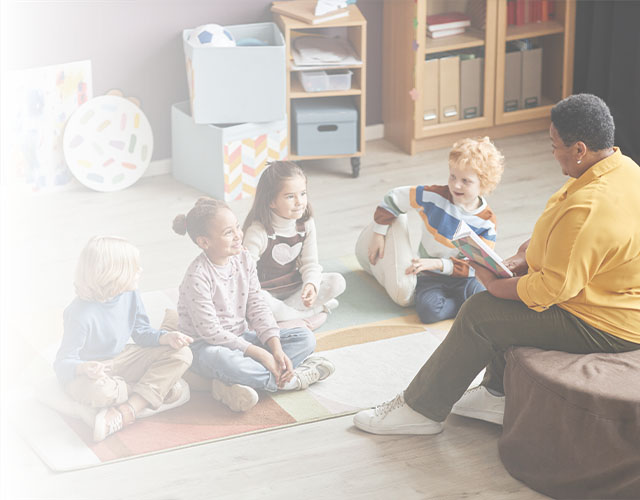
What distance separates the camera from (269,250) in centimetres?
271

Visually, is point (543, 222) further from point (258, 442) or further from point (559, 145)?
point (258, 442)

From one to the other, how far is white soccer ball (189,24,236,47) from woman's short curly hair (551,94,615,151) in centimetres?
187

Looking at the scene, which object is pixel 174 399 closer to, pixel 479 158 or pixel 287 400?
pixel 287 400

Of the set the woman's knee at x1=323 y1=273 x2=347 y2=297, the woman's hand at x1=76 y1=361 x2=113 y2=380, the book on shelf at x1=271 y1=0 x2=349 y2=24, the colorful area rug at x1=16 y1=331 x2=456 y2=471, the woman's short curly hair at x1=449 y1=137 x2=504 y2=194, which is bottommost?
the colorful area rug at x1=16 y1=331 x2=456 y2=471

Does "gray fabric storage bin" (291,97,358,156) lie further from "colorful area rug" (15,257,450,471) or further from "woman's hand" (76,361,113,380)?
"woman's hand" (76,361,113,380)

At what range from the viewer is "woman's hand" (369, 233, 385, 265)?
2973mm

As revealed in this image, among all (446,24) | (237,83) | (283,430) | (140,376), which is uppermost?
(446,24)

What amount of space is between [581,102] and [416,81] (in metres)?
2.04

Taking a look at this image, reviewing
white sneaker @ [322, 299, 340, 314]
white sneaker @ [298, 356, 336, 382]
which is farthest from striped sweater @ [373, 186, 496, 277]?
white sneaker @ [298, 356, 336, 382]

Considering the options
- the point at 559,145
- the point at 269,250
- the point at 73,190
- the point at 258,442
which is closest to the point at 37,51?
the point at 73,190

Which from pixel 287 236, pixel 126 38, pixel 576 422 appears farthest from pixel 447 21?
pixel 576 422

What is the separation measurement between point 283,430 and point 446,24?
7.62ft

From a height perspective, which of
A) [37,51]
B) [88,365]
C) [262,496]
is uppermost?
[37,51]

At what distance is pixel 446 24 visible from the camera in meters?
4.09
